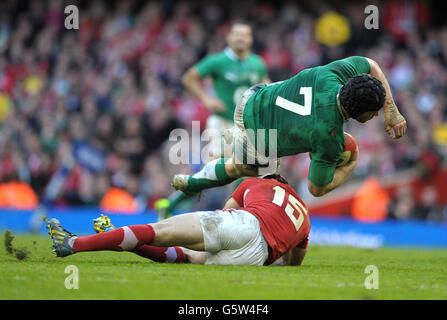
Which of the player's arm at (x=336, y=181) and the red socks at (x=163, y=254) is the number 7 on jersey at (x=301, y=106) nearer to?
the player's arm at (x=336, y=181)

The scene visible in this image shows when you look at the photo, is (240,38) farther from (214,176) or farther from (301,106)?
(301,106)

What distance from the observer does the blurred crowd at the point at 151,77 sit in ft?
50.9

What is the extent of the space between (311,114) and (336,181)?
0.73 metres

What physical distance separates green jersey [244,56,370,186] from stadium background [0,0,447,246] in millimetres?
7039

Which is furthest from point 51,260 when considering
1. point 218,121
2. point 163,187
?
point 163,187

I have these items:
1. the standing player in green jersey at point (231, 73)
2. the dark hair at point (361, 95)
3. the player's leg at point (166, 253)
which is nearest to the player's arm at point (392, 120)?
Answer: the dark hair at point (361, 95)

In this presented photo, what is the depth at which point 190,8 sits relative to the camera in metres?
20.6

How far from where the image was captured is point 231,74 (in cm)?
1058

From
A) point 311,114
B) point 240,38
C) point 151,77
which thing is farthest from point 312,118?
point 151,77

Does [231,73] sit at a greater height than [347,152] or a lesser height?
greater

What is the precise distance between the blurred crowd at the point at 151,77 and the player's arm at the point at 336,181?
7.69m

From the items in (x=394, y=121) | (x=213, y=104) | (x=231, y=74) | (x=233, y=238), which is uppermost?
(x=231, y=74)

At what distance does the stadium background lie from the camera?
14.8m

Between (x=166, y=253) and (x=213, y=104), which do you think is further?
(x=213, y=104)
